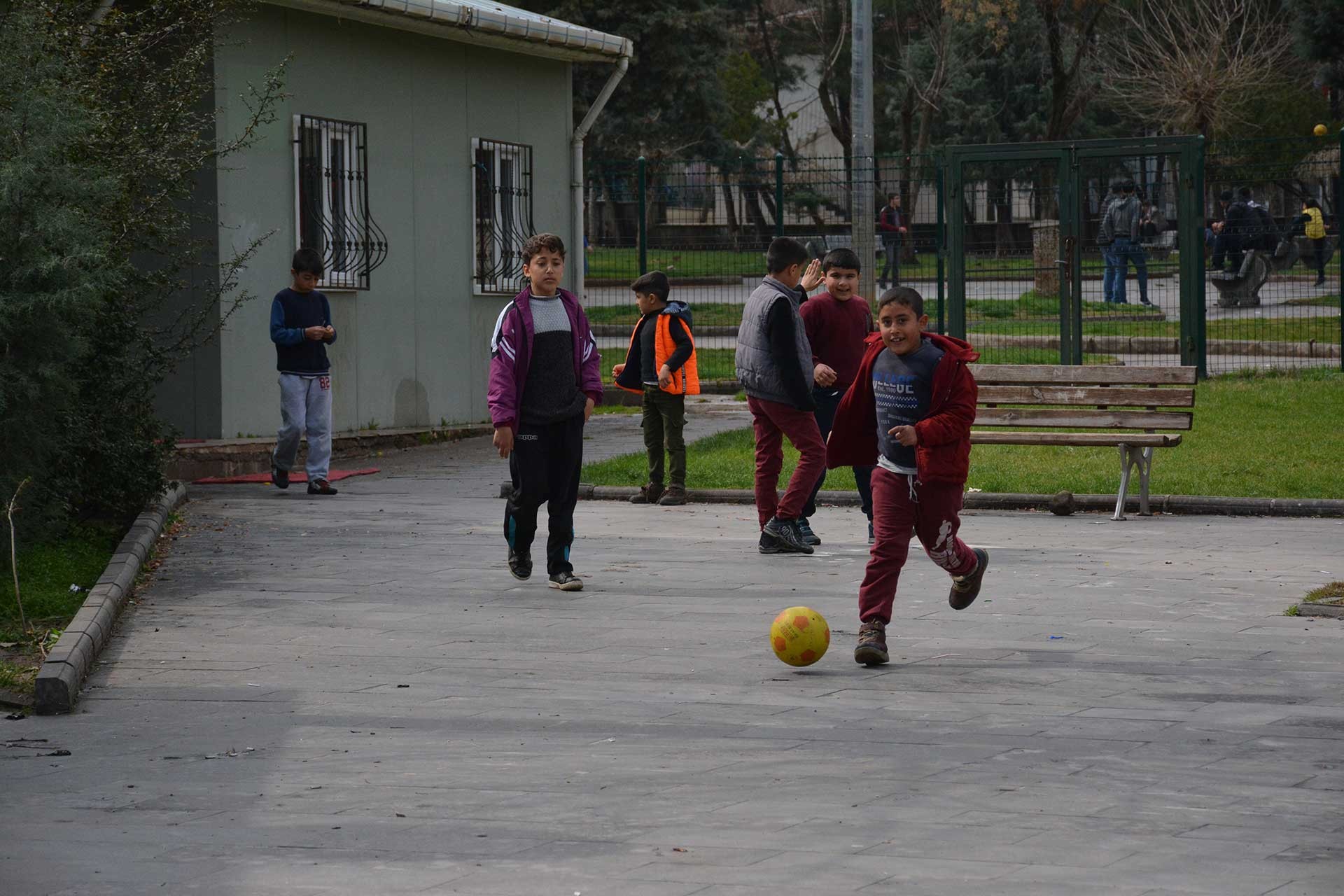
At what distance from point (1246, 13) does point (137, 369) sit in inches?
1362

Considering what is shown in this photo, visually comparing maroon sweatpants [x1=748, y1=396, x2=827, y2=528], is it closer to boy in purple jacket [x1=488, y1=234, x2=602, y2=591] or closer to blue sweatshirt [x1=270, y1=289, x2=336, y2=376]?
boy in purple jacket [x1=488, y1=234, x2=602, y2=591]

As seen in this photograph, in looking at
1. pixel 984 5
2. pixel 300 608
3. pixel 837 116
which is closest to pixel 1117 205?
pixel 300 608

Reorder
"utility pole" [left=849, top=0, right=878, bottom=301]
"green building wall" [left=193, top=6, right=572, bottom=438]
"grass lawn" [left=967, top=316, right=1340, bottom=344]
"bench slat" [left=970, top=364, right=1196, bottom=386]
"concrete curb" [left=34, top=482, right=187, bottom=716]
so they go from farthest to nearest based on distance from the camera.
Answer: "utility pole" [left=849, top=0, right=878, bottom=301] → "grass lawn" [left=967, top=316, right=1340, bottom=344] → "green building wall" [left=193, top=6, right=572, bottom=438] → "bench slat" [left=970, top=364, right=1196, bottom=386] → "concrete curb" [left=34, top=482, right=187, bottom=716]

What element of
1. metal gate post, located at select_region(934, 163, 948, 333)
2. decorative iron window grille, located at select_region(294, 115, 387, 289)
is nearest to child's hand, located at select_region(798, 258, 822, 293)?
decorative iron window grille, located at select_region(294, 115, 387, 289)

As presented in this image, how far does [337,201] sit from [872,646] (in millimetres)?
9924

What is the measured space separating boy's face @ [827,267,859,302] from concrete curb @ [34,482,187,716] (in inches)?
168

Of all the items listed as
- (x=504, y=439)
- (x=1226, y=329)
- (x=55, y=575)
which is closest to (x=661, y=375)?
(x=504, y=439)

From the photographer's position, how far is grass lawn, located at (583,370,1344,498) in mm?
12633

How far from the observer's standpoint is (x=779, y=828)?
5.00 metres

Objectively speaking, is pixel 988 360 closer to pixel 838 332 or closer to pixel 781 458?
pixel 838 332

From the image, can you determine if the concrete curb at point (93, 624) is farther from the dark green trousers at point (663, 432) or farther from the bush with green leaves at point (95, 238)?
the dark green trousers at point (663, 432)

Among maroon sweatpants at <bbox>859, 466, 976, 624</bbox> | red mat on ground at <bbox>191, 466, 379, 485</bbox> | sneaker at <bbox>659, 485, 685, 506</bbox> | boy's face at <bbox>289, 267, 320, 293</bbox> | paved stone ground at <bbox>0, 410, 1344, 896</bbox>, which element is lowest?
paved stone ground at <bbox>0, 410, 1344, 896</bbox>

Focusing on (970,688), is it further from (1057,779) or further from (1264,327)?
(1264,327)

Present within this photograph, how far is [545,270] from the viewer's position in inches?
360
